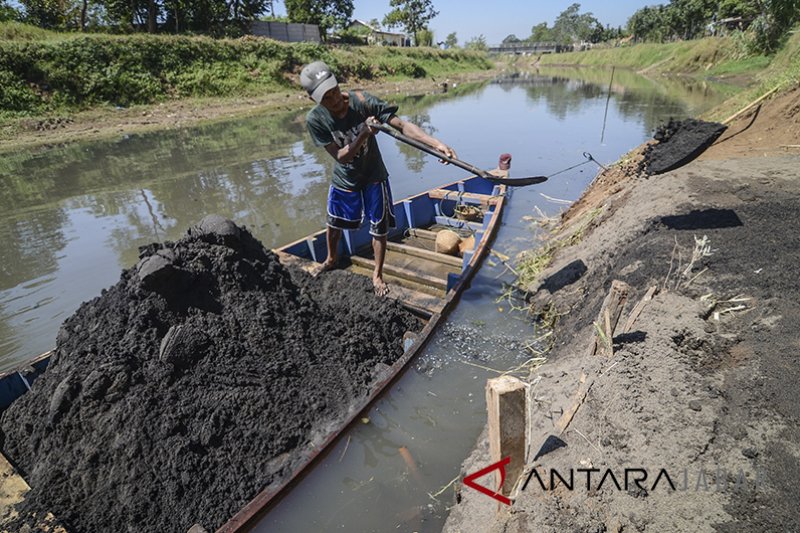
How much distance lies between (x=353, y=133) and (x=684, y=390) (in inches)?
131

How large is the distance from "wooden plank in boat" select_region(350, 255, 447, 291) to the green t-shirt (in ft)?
3.68

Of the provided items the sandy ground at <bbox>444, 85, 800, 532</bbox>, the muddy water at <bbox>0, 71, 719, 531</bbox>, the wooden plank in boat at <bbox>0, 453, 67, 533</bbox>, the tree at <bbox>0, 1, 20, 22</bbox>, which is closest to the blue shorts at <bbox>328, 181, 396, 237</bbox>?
the muddy water at <bbox>0, 71, 719, 531</bbox>

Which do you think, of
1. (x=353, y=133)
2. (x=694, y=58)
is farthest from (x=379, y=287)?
(x=694, y=58)

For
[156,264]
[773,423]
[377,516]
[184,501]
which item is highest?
[156,264]

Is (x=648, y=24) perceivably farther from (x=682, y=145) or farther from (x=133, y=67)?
(x=682, y=145)

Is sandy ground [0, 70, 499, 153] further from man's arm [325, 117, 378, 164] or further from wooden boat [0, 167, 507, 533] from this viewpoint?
man's arm [325, 117, 378, 164]

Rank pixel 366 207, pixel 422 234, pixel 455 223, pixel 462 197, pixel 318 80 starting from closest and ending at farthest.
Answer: pixel 318 80
pixel 366 207
pixel 422 234
pixel 455 223
pixel 462 197

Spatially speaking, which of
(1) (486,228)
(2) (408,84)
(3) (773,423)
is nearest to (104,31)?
(2) (408,84)

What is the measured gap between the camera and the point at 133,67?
2019cm

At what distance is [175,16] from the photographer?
90.2 feet

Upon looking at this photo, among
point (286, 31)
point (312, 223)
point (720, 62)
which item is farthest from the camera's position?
point (286, 31)

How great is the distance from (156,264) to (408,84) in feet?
117

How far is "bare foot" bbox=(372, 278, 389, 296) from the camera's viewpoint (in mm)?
4355

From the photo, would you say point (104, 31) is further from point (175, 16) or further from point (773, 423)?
point (773, 423)
